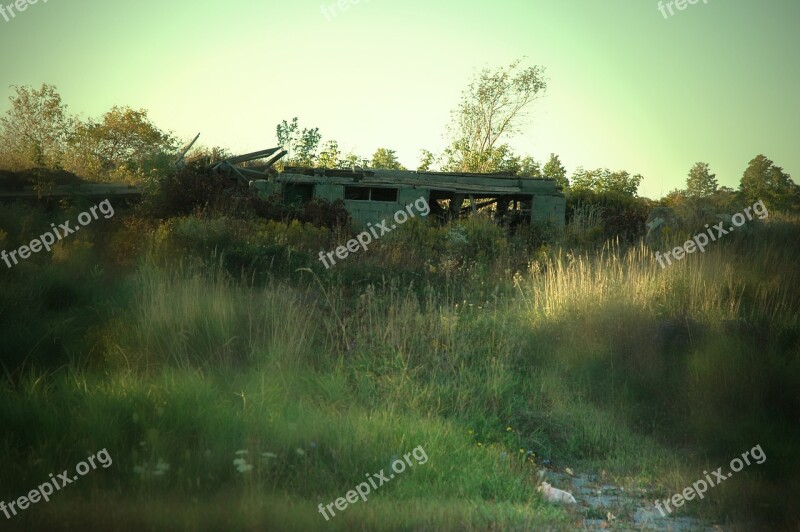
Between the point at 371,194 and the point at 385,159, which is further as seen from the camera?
the point at 385,159

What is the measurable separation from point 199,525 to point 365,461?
1.68m

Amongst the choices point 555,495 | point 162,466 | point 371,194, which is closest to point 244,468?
point 162,466

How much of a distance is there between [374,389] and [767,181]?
124 ft

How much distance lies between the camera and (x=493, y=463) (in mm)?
6156

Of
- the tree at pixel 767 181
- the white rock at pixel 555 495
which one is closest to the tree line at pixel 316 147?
the tree at pixel 767 181

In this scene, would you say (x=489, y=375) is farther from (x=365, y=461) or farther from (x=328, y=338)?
(x=365, y=461)

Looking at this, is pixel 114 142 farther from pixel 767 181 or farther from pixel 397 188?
pixel 767 181

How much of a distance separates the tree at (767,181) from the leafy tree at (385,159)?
859 inches

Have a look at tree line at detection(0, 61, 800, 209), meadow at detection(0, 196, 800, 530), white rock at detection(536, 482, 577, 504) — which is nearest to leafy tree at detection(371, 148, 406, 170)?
tree line at detection(0, 61, 800, 209)

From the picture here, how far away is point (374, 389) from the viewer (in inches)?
293

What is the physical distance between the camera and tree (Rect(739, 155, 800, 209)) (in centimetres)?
3492

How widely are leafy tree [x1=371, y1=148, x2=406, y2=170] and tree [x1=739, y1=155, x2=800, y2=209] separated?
21.8 meters

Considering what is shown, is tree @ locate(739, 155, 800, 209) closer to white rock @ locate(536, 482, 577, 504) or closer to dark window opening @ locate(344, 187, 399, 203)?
dark window opening @ locate(344, 187, 399, 203)

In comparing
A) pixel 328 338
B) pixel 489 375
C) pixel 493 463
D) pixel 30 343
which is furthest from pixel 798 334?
pixel 30 343
